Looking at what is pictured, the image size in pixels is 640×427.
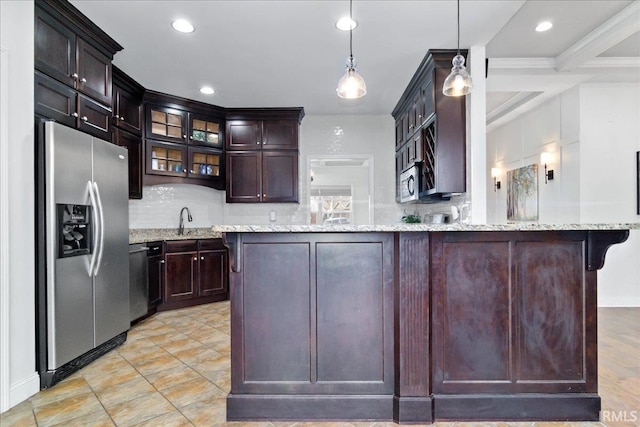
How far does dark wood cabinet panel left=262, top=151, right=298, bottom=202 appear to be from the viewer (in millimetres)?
5293

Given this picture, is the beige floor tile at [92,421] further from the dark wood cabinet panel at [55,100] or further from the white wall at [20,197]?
the dark wood cabinet panel at [55,100]

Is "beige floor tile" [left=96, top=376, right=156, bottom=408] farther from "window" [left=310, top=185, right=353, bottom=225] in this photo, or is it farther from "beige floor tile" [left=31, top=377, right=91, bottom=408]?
"window" [left=310, top=185, right=353, bottom=225]

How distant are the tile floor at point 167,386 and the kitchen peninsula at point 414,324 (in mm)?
132

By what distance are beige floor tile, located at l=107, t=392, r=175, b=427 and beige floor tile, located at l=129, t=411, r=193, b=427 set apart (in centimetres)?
4

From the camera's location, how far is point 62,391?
233cm

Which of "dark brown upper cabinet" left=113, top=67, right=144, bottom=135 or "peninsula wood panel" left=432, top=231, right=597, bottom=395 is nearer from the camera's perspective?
"peninsula wood panel" left=432, top=231, right=597, bottom=395

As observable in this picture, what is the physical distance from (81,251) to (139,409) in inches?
47.9

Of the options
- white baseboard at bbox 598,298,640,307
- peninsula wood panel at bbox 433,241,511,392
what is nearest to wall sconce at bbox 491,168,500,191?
white baseboard at bbox 598,298,640,307

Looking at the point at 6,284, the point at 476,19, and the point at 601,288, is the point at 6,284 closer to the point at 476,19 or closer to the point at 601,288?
the point at 476,19

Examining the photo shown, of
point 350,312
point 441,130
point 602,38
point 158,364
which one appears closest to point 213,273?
point 158,364

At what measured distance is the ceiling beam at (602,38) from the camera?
2938mm

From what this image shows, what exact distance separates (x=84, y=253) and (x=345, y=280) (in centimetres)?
198

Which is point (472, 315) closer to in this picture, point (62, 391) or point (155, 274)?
point (62, 391)

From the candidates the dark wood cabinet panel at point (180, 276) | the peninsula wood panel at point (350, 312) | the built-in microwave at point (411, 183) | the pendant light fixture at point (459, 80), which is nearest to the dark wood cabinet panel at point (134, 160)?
the dark wood cabinet panel at point (180, 276)
